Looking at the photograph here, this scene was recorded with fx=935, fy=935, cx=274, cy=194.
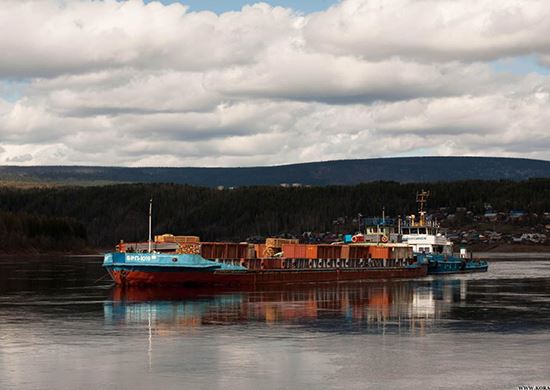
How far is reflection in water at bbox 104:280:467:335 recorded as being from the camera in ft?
210

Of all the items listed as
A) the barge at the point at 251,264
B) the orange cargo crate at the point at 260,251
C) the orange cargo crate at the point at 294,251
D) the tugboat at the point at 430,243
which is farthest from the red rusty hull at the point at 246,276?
the tugboat at the point at 430,243

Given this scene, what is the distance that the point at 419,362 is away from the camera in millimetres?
45969

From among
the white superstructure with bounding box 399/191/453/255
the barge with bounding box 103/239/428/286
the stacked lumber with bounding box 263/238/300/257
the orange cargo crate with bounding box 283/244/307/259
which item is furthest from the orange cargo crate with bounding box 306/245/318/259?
the white superstructure with bounding box 399/191/453/255

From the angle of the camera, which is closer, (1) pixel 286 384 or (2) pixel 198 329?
(1) pixel 286 384

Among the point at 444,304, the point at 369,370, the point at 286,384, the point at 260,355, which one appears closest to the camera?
the point at 286,384

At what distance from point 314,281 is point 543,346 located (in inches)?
2657

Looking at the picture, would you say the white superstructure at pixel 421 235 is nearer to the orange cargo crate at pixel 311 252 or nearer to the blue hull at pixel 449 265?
the blue hull at pixel 449 265

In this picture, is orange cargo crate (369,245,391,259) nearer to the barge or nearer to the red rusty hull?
the barge

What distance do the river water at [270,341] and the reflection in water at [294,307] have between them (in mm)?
139

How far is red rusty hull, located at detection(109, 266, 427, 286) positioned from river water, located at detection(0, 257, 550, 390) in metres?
5.26

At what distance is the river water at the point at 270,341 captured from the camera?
4138 cm

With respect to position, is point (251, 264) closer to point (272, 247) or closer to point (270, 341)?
point (272, 247)

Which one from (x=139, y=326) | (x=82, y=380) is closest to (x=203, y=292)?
(x=139, y=326)

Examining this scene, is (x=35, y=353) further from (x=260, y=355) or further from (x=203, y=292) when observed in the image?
(x=203, y=292)
